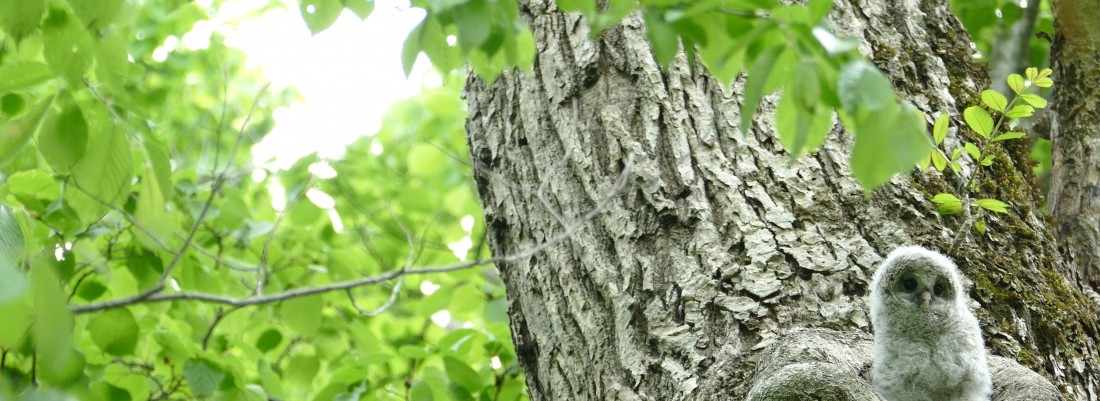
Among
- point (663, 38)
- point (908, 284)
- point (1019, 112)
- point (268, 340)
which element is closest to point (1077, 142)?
point (1019, 112)

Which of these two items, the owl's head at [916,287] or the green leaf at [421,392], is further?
the green leaf at [421,392]

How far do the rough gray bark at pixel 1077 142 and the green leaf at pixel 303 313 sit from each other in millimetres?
2839

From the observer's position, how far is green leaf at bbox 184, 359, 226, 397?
137 inches

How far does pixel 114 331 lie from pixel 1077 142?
3458 millimetres

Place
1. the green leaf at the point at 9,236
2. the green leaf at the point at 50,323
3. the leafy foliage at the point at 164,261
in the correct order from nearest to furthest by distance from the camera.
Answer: the green leaf at the point at 50,323 < the green leaf at the point at 9,236 < the leafy foliage at the point at 164,261

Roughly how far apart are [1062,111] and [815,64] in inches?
74.5

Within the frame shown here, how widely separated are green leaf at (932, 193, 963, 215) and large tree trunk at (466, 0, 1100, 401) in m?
0.04

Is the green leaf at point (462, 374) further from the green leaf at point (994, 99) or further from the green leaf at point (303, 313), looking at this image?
the green leaf at point (994, 99)

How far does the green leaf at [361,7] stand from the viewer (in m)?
2.35

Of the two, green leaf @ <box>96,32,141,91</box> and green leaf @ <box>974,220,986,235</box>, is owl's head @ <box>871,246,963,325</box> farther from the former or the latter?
green leaf @ <box>96,32,141,91</box>

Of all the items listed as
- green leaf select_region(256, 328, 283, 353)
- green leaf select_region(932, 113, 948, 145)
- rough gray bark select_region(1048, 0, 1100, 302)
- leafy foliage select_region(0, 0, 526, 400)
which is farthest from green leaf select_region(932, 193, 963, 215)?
green leaf select_region(256, 328, 283, 353)

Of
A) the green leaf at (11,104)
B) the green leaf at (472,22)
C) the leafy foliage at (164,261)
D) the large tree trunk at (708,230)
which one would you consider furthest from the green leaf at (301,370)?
the green leaf at (472,22)

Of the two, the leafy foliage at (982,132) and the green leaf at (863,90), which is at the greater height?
the leafy foliage at (982,132)

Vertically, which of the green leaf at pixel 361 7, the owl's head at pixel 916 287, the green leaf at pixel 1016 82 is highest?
the green leaf at pixel 361 7
